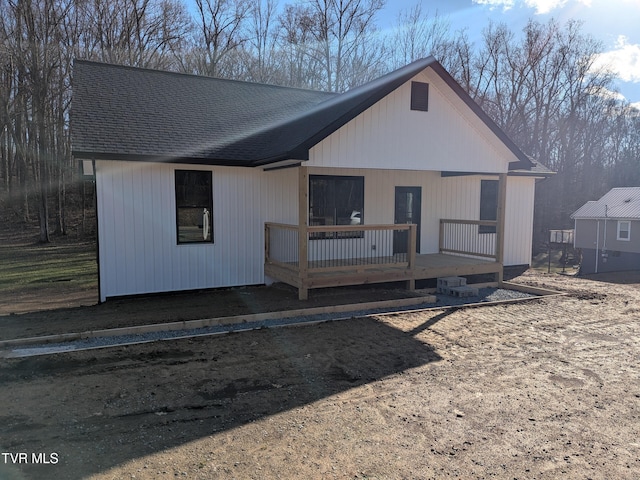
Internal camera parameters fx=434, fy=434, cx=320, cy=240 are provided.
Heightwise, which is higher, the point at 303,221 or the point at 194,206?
the point at 194,206

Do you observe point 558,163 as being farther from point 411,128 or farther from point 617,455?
point 617,455

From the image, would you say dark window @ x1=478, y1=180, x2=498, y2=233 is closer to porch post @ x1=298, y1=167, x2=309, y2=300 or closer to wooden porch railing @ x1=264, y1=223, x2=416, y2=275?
wooden porch railing @ x1=264, y1=223, x2=416, y2=275

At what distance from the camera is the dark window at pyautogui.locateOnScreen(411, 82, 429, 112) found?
29.8 ft

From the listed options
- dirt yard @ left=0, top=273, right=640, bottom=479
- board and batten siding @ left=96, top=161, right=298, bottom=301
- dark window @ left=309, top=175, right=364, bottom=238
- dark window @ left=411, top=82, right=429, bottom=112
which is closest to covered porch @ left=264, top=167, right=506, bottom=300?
dark window @ left=309, top=175, right=364, bottom=238

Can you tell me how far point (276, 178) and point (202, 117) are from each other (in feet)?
8.79

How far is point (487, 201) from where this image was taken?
13.0 meters

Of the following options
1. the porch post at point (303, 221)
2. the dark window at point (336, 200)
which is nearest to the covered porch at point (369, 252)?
the porch post at point (303, 221)

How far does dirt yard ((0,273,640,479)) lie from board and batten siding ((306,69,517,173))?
144 inches

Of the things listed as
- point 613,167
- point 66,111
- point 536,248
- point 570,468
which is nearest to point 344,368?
point 570,468

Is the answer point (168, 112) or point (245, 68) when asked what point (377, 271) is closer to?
point (168, 112)

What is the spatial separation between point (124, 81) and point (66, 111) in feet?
46.5

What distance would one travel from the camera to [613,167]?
36.2m

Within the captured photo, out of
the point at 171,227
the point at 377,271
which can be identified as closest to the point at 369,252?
the point at 377,271

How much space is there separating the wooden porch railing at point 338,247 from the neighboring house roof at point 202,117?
1678 millimetres
